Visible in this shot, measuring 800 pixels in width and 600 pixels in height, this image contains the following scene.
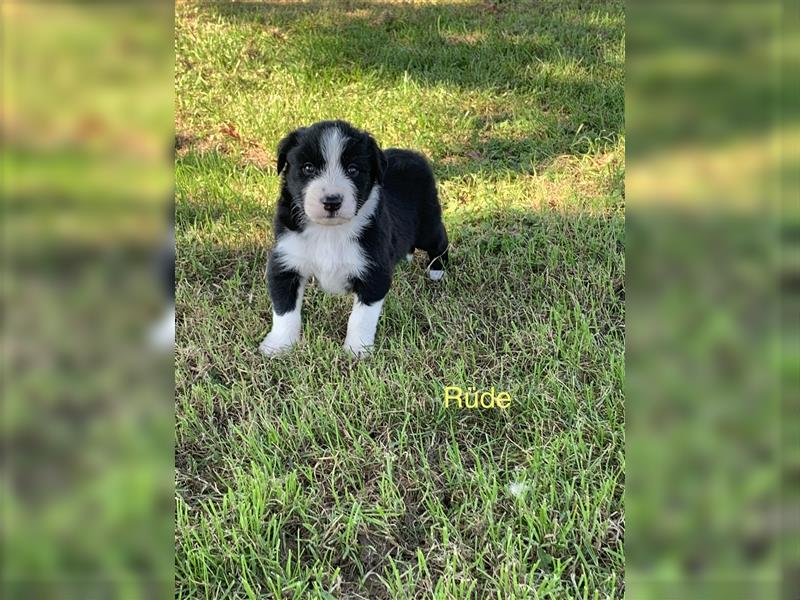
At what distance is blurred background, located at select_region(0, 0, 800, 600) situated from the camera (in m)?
0.69

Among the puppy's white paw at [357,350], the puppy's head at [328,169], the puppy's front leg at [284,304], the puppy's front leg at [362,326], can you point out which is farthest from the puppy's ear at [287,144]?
the puppy's white paw at [357,350]

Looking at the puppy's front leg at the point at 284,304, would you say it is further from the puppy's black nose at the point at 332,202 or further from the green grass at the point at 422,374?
the puppy's black nose at the point at 332,202

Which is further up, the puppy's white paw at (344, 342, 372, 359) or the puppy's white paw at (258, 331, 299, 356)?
the puppy's white paw at (258, 331, 299, 356)

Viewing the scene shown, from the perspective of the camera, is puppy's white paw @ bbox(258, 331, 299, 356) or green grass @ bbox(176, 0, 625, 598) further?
puppy's white paw @ bbox(258, 331, 299, 356)

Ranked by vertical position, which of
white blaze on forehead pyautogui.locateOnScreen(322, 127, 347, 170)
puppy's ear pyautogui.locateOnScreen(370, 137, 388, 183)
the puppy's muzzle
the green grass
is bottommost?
the green grass

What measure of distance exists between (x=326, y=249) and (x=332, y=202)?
0.40 meters

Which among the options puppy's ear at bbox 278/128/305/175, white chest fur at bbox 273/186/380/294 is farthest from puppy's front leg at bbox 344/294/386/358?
puppy's ear at bbox 278/128/305/175

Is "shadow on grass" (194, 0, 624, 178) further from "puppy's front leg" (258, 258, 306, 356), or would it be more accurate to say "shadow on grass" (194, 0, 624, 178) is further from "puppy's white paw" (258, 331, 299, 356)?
"puppy's white paw" (258, 331, 299, 356)

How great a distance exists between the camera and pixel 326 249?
3051 millimetres
